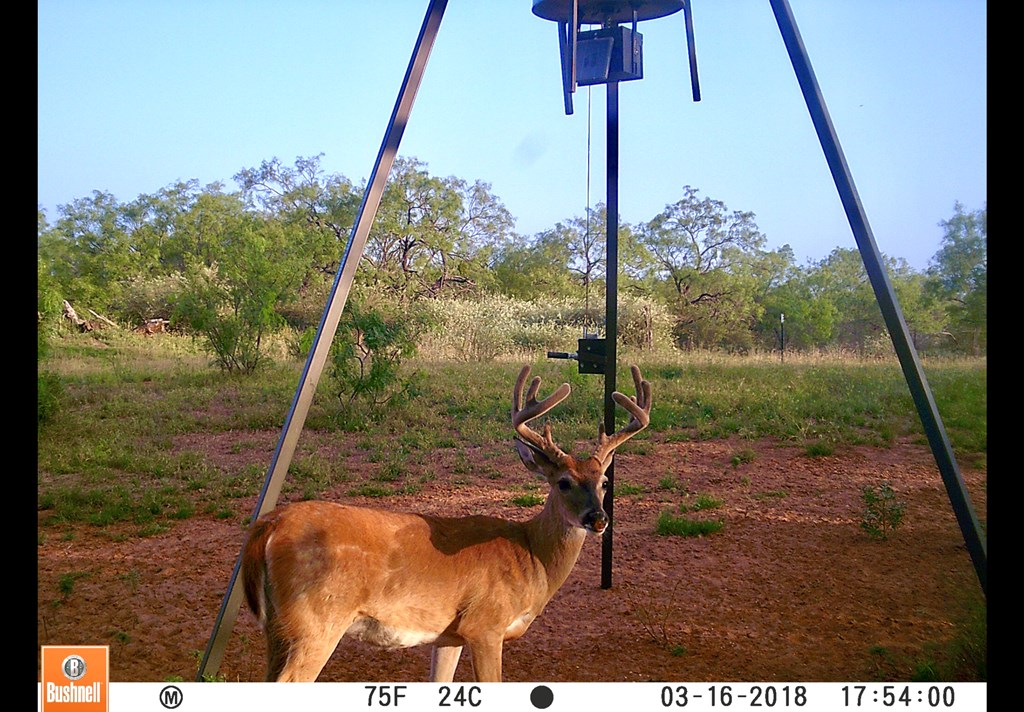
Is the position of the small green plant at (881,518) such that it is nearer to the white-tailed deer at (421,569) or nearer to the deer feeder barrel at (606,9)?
the white-tailed deer at (421,569)

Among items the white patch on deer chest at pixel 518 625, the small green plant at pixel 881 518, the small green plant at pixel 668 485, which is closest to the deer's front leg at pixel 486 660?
the white patch on deer chest at pixel 518 625

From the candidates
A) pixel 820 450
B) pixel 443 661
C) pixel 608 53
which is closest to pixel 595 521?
pixel 443 661

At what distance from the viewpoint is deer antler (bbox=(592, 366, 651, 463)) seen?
141 inches

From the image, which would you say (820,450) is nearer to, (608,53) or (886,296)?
(886,296)

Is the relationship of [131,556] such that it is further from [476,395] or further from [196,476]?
[476,395]

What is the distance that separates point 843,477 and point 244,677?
19.5 feet

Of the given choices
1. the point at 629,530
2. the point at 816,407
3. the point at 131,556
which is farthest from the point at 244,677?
the point at 816,407

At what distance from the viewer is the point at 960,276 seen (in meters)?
11.2

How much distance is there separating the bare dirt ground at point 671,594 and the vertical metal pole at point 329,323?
0.70 metres

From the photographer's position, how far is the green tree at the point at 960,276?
9836 millimetres

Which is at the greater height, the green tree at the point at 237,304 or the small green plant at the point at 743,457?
the green tree at the point at 237,304

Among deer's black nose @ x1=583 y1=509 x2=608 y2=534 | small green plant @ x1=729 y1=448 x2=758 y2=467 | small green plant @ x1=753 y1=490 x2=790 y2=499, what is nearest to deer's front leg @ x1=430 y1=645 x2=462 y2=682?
deer's black nose @ x1=583 y1=509 x2=608 y2=534

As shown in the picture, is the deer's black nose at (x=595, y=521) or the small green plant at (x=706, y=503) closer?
the deer's black nose at (x=595, y=521)

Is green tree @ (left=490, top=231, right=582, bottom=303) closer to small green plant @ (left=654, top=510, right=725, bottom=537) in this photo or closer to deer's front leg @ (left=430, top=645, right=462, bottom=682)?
small green plant @ (left=654, top=510, right=725, bottom=537)
